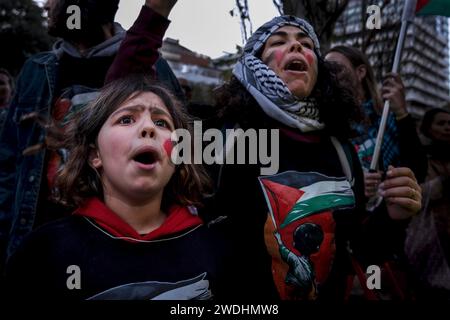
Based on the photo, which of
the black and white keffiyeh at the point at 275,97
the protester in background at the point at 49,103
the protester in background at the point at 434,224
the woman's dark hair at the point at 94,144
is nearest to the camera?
the woman's dark hair at the point at 94,144

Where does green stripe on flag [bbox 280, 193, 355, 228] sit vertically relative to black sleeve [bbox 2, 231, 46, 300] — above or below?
above

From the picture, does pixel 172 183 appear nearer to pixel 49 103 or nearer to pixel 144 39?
pixel 144 39

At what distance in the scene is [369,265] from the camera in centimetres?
154

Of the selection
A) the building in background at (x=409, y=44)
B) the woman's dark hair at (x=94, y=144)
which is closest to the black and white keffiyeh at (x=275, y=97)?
the woman's dark hair at (x=94, y=144)

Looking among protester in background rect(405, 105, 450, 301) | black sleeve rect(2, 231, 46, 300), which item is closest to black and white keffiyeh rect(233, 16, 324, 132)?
black sleeve rect(2, 231, 46, 300)

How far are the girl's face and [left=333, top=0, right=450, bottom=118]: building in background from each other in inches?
78.3

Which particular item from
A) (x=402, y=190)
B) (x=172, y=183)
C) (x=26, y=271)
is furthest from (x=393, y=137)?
(x=26, y=271)

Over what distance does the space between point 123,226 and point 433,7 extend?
5.00 ft

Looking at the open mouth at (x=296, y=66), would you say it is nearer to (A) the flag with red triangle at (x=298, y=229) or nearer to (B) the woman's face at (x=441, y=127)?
(A) the flag with red triangle at (x=298, y=229)

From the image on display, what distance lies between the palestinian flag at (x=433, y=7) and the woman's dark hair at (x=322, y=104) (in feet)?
1.70

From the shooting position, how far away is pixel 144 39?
1319mm

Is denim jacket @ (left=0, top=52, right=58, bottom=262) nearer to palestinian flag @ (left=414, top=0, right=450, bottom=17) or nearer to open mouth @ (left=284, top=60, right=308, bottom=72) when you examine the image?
open mouth @ (left=284, top=60, right=308, bottom=72)

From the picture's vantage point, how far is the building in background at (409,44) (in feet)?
10.8

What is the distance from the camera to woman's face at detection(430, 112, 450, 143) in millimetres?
2768
